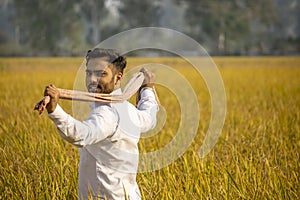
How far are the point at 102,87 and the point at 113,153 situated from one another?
8.6 inches

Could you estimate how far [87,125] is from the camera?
160 cm

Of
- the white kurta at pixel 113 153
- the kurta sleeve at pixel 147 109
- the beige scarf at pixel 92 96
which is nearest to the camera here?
the beige scarf at pixel 92 96

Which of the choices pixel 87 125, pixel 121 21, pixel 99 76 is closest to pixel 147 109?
pixel 99 76

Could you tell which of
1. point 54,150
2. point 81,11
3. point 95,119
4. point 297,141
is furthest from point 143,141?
point 81,11

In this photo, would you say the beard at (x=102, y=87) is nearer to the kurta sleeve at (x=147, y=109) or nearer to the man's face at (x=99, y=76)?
the man's face at (x=99, y=76)

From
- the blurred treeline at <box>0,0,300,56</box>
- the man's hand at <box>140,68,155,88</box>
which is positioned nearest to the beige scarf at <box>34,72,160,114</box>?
the man's hand at <box>140,68,155,88</box>

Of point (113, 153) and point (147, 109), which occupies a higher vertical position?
point (147, 109)

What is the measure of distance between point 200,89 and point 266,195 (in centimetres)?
794

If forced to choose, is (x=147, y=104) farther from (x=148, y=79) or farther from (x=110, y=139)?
(x=110, y=139)

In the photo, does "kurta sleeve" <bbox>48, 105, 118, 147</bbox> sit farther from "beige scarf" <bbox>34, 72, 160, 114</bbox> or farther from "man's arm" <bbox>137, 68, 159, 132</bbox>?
"man's arm" <bbox>137, 68, 159, 132</bbox>

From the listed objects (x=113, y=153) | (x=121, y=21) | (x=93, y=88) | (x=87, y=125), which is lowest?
(x=113, y=153)

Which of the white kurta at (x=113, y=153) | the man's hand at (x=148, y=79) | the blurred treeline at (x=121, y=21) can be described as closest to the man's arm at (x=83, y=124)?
the white kurta at (x=113, y=153)

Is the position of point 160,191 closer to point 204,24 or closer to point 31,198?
point 31,198

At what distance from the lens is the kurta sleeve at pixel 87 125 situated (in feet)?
4.89
